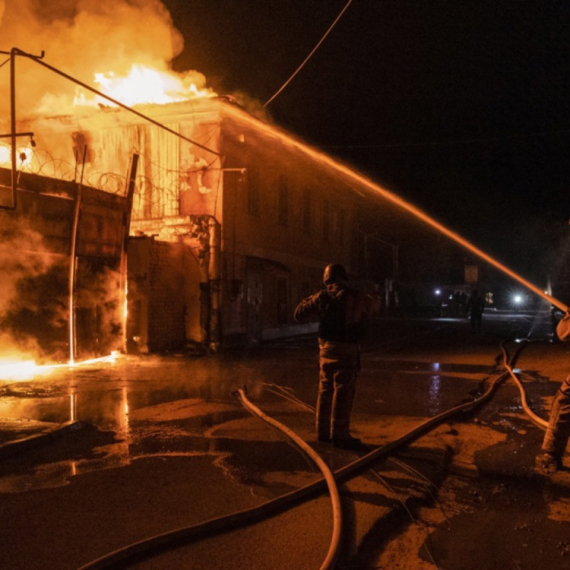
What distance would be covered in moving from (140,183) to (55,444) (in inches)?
476

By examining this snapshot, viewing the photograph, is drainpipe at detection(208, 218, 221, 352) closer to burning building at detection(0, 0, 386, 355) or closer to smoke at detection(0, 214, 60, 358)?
burning building at detection(0, 0, 386, 355)

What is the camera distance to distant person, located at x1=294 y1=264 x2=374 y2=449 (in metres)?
5.77

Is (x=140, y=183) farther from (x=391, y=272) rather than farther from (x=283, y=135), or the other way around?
(x=391, y=272)

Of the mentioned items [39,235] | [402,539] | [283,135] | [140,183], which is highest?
[283,135]

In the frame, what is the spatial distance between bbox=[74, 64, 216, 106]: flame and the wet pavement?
10.5 meters

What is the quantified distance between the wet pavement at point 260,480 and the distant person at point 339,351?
27 cm

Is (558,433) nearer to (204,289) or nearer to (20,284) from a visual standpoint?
(20,284)

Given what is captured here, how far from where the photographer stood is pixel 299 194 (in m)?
22.8

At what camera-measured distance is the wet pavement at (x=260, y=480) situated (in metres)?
3.54

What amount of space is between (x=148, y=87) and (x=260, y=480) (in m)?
15.4

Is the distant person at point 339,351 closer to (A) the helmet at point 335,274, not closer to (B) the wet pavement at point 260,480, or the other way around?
(A) the helmet at point 335,274

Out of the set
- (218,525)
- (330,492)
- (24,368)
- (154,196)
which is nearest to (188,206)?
(154,196)

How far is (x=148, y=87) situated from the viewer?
17531 mm

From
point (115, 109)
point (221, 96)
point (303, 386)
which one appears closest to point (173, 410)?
point (303, 386)
